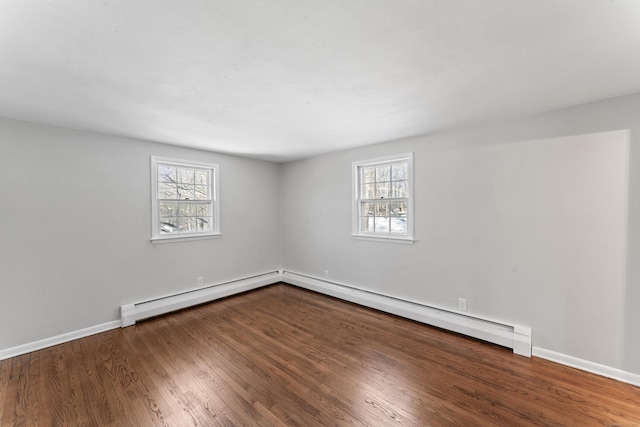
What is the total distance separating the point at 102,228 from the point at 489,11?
166 inches

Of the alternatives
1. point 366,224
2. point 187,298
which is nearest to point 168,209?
point 187,298

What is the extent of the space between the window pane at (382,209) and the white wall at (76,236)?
2849mm

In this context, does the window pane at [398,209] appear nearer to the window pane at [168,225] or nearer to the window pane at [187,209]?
the window pane at [187,209]

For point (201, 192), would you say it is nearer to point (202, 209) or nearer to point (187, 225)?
point (202, 209)

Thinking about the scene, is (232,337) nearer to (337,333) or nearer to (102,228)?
(337,333)

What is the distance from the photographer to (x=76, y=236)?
10.0ft

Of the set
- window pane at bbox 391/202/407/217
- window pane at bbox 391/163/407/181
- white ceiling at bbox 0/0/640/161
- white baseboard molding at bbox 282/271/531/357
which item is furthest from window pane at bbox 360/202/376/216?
white ceiling at bbox 0/0/640/161

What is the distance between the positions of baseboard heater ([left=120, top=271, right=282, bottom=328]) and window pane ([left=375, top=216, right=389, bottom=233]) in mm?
2367

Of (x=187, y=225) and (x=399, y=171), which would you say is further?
(x=187, y=225)

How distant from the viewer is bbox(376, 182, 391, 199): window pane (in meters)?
3.87

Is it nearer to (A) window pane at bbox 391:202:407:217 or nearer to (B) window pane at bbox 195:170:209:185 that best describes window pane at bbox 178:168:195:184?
(B) window pane at bbox 195:170:209:185

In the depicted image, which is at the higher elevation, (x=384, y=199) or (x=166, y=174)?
(x=166, y=174)

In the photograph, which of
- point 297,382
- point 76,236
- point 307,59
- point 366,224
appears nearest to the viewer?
point 307,59

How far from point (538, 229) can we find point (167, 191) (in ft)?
15.4
